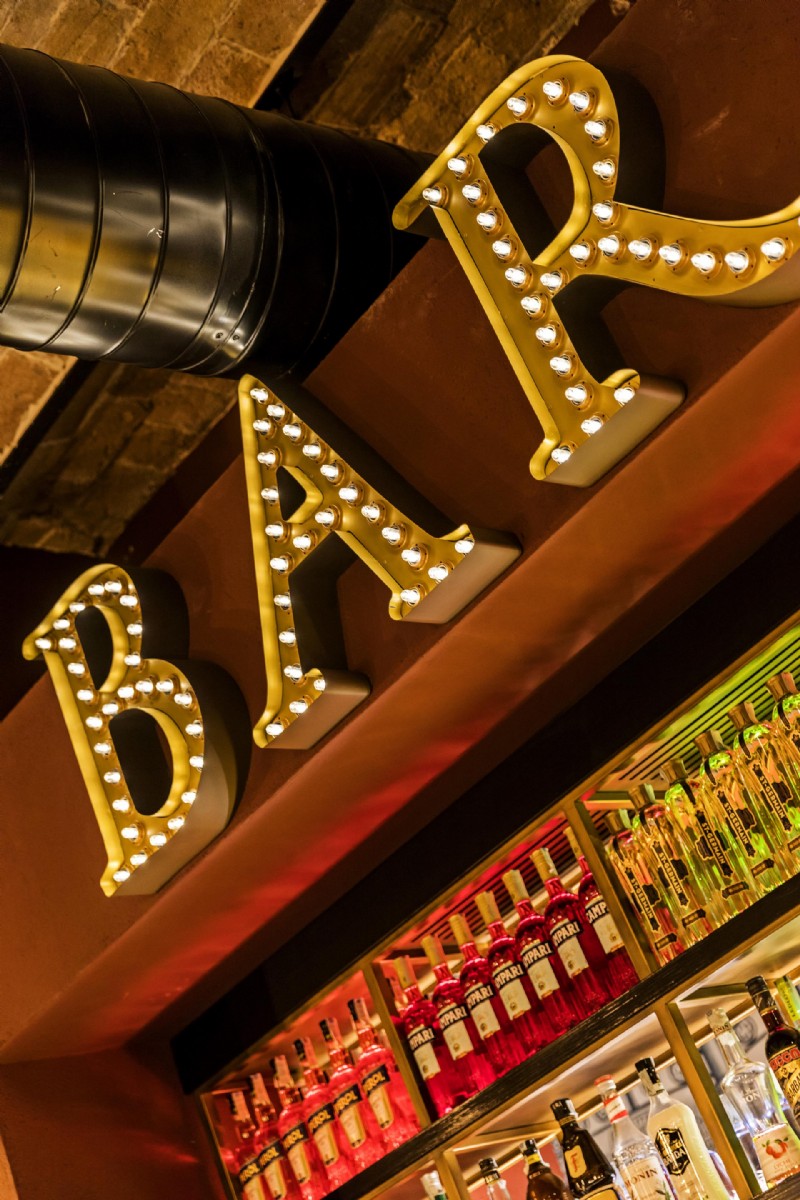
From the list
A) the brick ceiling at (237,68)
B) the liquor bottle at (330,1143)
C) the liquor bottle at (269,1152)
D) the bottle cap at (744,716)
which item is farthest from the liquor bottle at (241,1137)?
the brick ceiling at (237,68)

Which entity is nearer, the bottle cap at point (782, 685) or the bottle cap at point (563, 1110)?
the bottle cap at point (782, 685)

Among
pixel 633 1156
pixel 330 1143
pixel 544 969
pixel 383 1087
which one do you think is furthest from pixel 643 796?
pixel 330 1143

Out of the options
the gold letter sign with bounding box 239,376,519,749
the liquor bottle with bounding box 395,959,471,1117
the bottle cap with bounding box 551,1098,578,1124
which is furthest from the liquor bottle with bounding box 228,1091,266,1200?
the gold letter sign with bounding box 239,376,519,749

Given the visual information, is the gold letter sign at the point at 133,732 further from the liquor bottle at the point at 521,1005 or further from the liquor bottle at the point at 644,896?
the liquor bottle at the point at 644,896

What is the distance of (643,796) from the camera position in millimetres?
2820

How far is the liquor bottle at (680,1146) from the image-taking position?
2576 mm

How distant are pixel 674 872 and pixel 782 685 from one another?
431 mm

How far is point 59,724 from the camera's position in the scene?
3473 mm

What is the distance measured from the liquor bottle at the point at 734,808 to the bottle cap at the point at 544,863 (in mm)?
415

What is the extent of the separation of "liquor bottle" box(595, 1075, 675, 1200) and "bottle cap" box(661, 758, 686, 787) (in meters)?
0.62

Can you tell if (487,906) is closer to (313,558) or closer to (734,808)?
(734,808)

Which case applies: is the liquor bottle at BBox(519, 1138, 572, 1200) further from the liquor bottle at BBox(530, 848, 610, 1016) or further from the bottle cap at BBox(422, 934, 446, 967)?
the bottle cap at BBox(422, 934, 446, 967)

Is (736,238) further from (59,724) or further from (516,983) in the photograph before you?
(59,724)

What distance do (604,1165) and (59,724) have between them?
1.67 m
